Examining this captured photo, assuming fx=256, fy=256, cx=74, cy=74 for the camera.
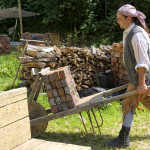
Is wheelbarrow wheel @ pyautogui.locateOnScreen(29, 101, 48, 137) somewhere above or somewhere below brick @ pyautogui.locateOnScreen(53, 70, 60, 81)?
below

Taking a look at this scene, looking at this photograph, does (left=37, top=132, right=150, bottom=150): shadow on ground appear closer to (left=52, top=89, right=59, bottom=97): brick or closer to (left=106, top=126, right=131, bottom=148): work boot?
(left=106, top=126, right=131, bottom=148): work boot

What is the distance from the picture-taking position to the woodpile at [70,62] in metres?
5.94

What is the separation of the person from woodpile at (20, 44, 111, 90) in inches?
103

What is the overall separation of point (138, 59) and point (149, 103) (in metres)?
0.79

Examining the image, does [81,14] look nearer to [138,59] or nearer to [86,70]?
[86,70]

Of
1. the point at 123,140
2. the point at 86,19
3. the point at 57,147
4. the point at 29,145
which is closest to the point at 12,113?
the point at 29,145

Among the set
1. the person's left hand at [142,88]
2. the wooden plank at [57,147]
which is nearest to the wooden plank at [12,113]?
the wooden plank at [57,147]

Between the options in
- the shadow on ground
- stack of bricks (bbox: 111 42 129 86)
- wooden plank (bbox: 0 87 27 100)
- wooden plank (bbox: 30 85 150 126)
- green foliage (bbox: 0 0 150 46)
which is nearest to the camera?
wooden plank (bbox: 0 87 27 100)

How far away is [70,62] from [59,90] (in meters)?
2.58

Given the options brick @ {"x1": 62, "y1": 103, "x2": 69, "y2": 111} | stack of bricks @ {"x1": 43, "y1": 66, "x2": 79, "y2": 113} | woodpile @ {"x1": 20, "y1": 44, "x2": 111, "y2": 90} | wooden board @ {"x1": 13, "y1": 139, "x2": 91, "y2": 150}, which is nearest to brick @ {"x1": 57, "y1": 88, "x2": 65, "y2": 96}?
stack of bricks @ {"x1": 43, "y1": 66, "x2": 79, "y2": 113}

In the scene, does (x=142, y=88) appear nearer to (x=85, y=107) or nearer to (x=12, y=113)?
(x=85, y=107)

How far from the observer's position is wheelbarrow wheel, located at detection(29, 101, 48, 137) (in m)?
3.98

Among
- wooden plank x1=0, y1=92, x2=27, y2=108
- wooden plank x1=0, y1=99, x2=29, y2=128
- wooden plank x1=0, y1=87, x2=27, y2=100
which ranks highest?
wooden plank x1=0, y1=87, x2=27, y2=100

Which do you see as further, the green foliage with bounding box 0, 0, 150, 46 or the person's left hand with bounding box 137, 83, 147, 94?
the green foliage with bounding box 0, 0, 150, 46
